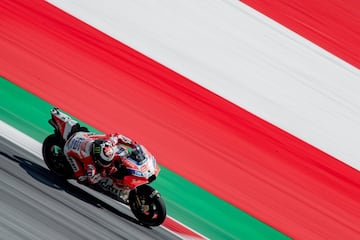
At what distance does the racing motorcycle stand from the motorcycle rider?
0.31ft

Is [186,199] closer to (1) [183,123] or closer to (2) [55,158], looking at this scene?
(1) [183,123]

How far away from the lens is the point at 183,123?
11086mm

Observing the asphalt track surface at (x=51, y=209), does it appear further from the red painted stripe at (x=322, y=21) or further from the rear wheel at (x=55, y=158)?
the red painted stripe at (x=322, y=21)

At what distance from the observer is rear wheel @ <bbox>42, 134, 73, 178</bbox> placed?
853 cm

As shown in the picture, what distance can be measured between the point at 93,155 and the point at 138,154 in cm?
57

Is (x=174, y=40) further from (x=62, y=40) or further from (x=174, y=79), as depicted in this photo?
(x=62, y=40)

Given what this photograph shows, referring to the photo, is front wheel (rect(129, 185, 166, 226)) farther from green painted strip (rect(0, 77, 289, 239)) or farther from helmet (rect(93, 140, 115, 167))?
green painted strip (rect(0, 77, 289, 239))

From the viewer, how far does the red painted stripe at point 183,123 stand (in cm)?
1048

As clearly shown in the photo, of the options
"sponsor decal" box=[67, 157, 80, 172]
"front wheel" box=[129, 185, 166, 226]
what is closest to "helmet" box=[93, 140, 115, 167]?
"sponsor decal" box=[67, 157, 80, 172]

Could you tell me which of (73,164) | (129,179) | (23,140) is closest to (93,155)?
(73,164)

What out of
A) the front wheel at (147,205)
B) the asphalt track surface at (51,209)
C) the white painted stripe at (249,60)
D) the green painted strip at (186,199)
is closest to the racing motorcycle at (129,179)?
the front wheel at (147,205)

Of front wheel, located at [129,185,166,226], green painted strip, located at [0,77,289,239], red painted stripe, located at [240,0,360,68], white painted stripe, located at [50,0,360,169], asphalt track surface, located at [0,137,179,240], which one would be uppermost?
red painted stripe, located at [240,0,360,68]

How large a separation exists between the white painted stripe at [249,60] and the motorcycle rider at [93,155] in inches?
143

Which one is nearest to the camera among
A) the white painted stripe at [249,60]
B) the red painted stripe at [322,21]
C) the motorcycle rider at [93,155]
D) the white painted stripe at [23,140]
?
the motorcycle rider at [93,155]
